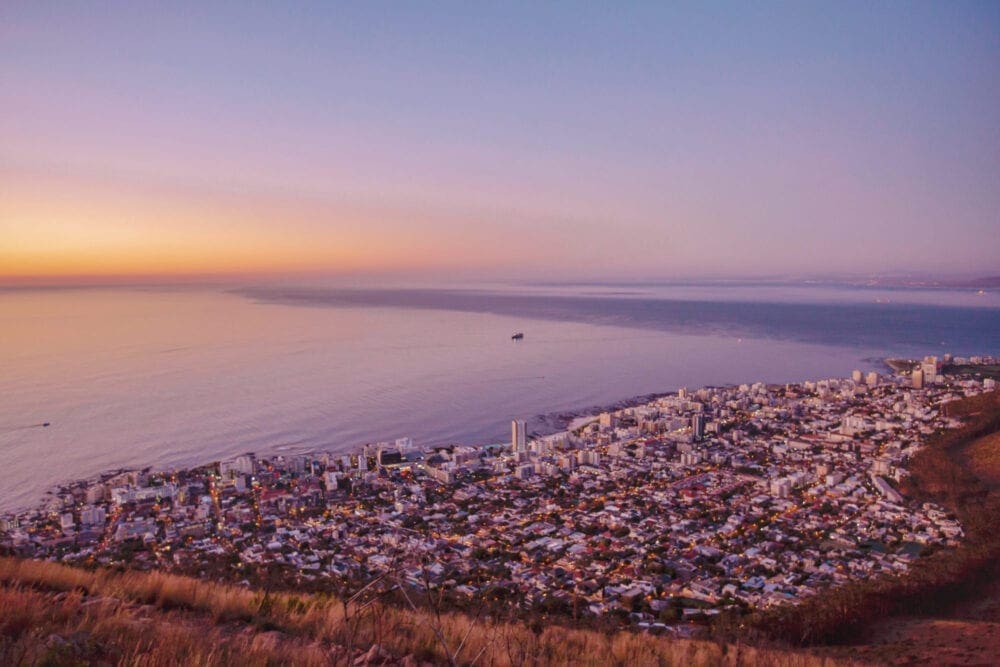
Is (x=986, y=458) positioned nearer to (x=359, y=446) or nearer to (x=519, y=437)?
(x=519, y=437)

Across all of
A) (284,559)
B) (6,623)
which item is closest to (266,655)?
(6,623)

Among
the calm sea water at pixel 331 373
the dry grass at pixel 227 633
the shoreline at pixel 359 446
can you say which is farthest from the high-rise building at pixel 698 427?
the dry grass at pixel 227 633

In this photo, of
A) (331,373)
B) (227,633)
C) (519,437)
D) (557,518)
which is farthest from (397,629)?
(331,373)

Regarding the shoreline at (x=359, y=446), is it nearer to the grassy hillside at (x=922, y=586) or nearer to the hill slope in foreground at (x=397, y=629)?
the hill slope in foreground at (x=397, y=629)

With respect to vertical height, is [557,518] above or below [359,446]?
below

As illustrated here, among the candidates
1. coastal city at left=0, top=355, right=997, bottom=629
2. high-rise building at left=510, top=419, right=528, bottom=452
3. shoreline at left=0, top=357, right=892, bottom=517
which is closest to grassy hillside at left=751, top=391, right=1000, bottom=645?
coastal city at left=0, top=355, right=997, bottom=629

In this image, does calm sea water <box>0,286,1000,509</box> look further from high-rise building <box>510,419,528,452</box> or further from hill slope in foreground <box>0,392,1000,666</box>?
hill slope in foreground <box>0,392,1000,666</box>

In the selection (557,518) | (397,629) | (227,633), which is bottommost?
(557,518)
